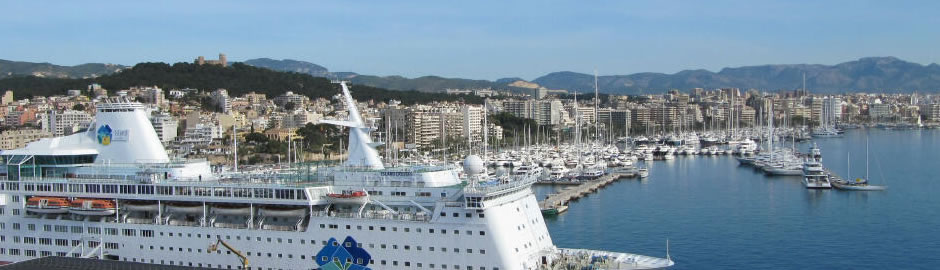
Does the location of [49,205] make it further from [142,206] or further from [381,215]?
[381,215]

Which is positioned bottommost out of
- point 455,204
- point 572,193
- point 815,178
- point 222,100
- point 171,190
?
point 572,193

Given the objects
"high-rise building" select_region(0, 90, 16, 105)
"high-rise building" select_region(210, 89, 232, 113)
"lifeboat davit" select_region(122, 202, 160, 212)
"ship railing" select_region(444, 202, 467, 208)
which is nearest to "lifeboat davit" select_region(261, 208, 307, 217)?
"lifeboat davit" select_region(122, 202, 160, 212)

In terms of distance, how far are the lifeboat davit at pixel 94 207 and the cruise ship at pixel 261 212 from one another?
0.03 m

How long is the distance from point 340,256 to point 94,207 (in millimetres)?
6158

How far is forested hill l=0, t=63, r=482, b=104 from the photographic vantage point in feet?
303

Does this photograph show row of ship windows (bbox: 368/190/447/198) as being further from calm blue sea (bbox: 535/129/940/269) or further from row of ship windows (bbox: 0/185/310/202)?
→ calm blue sea (bbox: 535/129/940/269)

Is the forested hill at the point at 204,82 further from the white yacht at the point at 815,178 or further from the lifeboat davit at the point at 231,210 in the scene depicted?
the lifeboat davit at the point at 231,210

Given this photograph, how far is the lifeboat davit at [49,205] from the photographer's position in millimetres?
19359

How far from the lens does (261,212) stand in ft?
59.4

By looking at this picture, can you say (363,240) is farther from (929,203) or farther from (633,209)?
(929,203)

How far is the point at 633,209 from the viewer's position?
35531mm

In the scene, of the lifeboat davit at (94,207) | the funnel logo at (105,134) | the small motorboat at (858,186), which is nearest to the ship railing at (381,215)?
the lifeboat davit at (94,207)

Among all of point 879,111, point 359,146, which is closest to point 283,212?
point 359,146

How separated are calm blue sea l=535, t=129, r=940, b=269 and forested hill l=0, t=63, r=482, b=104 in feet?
198
